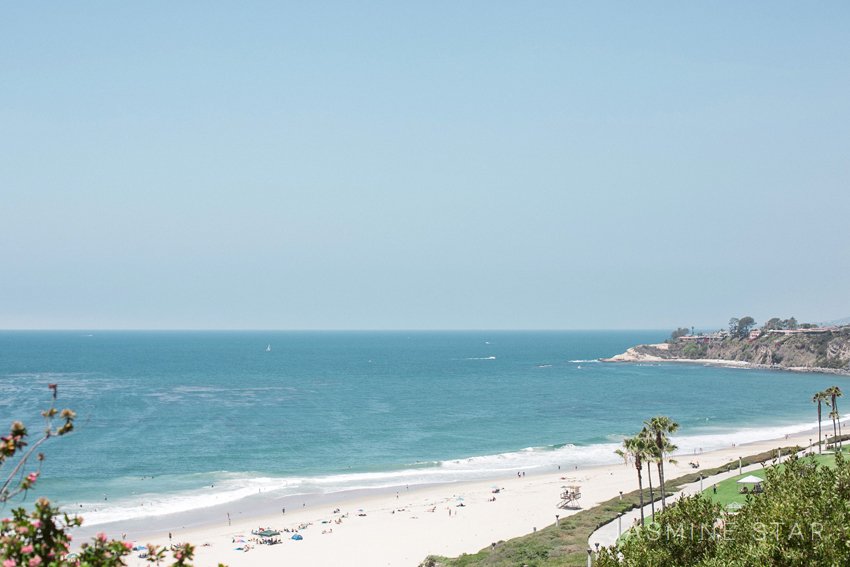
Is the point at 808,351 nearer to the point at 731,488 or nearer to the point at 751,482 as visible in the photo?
the point at 731,488

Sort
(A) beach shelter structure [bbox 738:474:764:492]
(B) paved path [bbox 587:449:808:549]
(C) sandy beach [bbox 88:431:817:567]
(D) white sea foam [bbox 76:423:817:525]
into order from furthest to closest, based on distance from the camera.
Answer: (D) white sea foam [bbox 76:423:817:525] → (A) beach shelter structure [bbox 738:474:764:492] → (C) sandy beach [bbox 88:431:817:567] → (B) paved path [bbox 587:449:808:549]

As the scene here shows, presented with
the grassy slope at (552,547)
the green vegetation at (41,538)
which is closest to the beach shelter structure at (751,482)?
the grassy slope at (552,547)

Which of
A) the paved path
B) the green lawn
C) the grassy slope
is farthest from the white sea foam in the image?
the green lawn

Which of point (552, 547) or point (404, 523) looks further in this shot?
point (404, 523)

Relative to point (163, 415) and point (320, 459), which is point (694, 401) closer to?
point (320, 459)

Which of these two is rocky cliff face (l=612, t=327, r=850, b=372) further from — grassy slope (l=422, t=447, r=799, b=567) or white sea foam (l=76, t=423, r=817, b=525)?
grassy slope (l=422, t=447, r=799, b=567)

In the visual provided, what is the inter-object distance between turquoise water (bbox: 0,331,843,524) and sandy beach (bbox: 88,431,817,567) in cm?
510

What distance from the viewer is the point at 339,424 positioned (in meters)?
88.4

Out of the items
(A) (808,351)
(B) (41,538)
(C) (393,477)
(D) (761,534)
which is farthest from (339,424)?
(A) (808,351)

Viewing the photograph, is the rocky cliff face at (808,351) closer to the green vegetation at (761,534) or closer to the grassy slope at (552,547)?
the grassy slope at (552,547)

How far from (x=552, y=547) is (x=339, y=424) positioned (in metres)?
54.8

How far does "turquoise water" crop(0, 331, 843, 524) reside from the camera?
6144 centimetres

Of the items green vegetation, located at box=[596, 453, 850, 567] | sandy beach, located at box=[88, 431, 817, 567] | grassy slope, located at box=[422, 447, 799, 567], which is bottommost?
sandy beach, located at box=[88, 431, 817, 567]

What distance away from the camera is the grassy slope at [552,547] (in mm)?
33812
